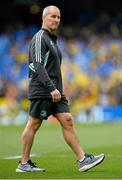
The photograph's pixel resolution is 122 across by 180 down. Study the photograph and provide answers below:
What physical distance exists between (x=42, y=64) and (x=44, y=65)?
0.08 meters

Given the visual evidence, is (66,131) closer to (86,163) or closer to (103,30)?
(86,163)

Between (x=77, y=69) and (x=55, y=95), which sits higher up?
(x=55, y=95)

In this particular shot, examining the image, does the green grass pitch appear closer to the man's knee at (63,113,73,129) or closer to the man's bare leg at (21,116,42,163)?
the man's bare leg at (21,116,42,163)

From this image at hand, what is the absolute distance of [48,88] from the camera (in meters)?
10.2

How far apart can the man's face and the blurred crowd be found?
68.2 ft

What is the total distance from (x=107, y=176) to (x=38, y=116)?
1.48m

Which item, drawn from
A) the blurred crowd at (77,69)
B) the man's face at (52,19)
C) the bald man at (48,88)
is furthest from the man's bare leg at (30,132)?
the blurred crowd at (77,69)

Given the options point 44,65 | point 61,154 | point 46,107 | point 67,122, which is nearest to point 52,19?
point 44,65

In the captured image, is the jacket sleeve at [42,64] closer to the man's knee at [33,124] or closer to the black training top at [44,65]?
the black training top at [44,65]

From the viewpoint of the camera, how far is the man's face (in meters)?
10.3

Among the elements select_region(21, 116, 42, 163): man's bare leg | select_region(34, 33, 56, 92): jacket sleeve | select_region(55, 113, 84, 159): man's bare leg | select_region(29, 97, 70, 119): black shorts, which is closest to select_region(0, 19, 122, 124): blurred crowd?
select_region(21, 116, 42, 163): man's bare leg

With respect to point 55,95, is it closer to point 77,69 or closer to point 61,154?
point 61,154

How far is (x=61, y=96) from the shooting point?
10359mm

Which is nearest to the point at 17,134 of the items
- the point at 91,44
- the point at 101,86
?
the point at 101,86
